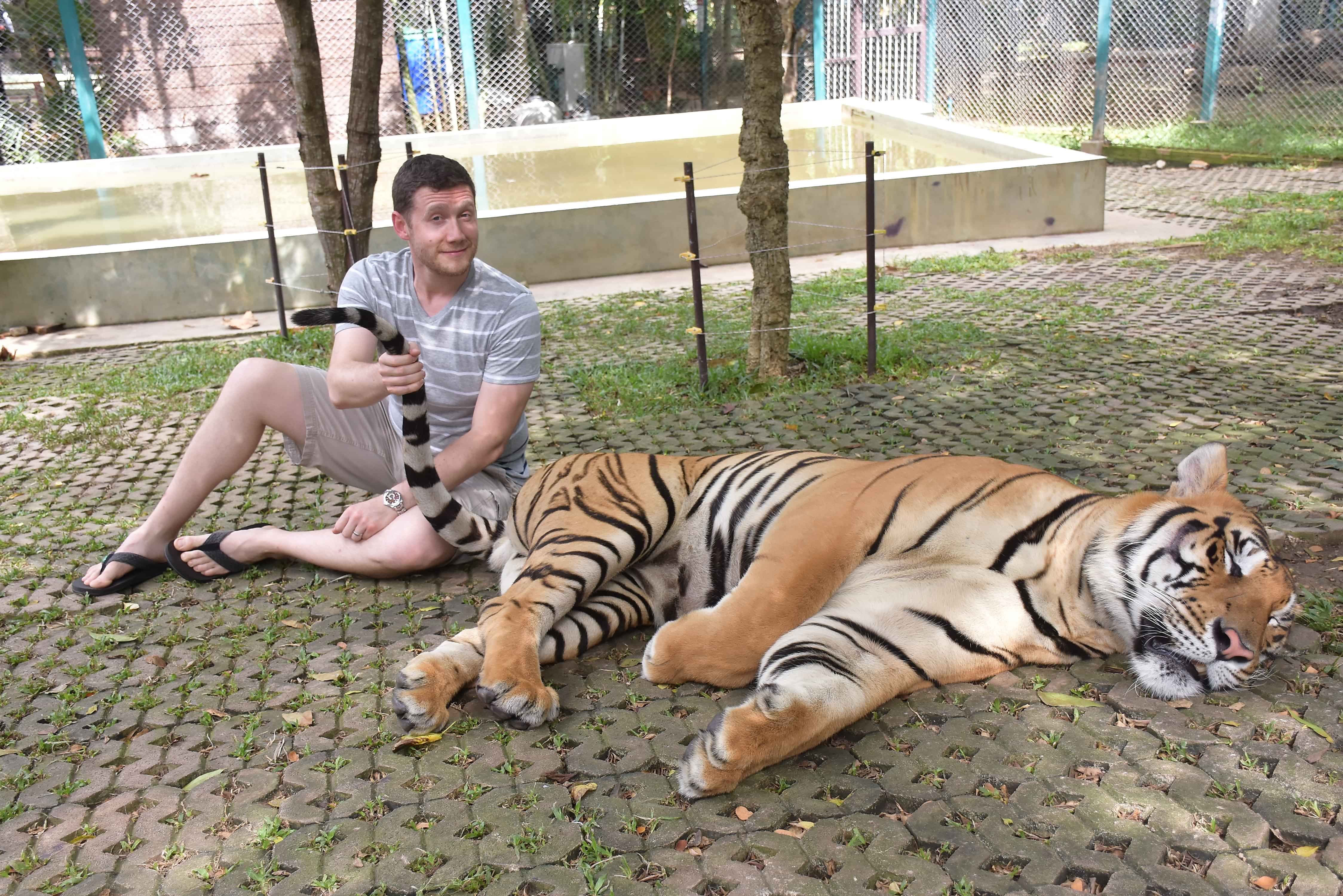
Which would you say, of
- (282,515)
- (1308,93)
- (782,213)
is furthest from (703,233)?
(1308,93)

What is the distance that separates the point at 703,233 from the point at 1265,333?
4305 mm

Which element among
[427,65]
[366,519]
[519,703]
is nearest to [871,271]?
[366,519]

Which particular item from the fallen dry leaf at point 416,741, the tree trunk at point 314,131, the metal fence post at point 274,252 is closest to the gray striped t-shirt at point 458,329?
the fallen dry leaf at point 416,741

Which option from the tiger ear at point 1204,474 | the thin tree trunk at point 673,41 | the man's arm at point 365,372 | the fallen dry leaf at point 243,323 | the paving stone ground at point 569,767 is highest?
the thin tree trunk at point 673,41

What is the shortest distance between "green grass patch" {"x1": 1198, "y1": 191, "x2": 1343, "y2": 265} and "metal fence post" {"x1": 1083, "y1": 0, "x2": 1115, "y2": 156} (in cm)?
363

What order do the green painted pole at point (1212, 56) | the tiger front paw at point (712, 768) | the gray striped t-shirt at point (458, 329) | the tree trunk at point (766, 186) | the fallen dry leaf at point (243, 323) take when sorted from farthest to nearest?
1. the green painted pole at point (1212, 56)
2. the fallen dry leaf at point (243, 323)
3. the tree trunk at point (766, 186)
4. the gray striped t-shirt at point (458, 329)
5. the tiger front paw at point (712, 768)

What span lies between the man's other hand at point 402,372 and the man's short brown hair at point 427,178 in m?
0.58

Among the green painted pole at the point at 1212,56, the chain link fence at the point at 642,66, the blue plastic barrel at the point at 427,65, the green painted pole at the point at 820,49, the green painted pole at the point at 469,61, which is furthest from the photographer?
the green painted pole at the point at 820,49

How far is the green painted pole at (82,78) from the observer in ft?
43.4

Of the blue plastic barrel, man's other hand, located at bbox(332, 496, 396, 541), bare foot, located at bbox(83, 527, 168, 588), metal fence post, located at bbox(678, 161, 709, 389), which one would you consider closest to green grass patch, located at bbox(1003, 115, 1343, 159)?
the blue plastic barrel

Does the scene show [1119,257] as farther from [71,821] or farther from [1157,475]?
[71,821]

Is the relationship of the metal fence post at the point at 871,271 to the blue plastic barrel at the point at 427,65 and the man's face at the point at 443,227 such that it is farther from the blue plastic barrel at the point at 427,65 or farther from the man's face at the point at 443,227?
the blue plastic barrel at the point at 427,65

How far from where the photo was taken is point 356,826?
2.38 m

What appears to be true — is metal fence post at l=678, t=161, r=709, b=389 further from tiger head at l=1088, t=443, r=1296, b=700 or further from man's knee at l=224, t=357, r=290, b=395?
tiger head at l=1088, t=443, r=1296, b=700
